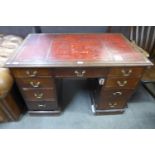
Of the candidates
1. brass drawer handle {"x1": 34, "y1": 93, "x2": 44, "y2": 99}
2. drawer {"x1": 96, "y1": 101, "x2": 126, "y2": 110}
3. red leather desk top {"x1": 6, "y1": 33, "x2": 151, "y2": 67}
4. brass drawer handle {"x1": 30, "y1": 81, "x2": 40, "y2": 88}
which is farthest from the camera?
drawer {"x1": 96, "y1": 101, "x2": 126, "y2": 110}

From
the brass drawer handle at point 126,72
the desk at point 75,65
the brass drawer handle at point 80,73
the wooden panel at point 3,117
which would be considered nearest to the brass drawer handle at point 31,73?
the desk at point 75,65

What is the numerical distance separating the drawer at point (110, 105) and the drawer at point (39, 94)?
443mm

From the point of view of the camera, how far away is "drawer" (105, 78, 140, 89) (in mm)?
1132

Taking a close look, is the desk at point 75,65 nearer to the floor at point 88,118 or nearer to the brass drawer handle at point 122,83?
the brass drawer handle at point 122,83

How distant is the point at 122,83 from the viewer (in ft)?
3.80

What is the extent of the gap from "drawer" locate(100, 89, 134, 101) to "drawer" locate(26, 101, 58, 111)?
1.47 ft

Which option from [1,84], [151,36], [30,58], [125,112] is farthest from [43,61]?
[151,36]

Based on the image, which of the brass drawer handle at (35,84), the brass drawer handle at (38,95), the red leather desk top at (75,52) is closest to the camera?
the red leather desk top at (75,52)

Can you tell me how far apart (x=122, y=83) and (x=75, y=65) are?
430mm

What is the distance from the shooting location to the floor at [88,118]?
141cm

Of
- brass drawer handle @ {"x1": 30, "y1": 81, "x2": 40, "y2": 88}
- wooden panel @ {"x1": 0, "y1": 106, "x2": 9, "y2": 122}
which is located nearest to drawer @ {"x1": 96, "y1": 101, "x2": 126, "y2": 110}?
brass drawer handle @ {"x1": 30, "y1": 81, "x2": 40, "y2": 88}

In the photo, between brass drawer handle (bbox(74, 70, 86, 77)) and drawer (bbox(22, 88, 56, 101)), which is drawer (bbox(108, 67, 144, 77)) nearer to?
brass drawer handle (bbox(74, 70, 86, 77))

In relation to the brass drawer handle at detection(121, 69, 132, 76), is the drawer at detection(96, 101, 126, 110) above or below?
below
